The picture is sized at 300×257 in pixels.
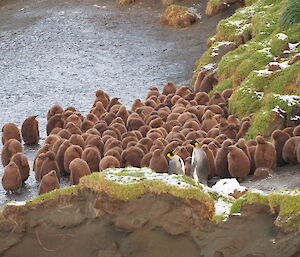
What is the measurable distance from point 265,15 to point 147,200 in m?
9.31

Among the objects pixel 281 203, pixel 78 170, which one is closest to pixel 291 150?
pixel 78 170

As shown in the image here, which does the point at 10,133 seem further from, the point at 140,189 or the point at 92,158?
the point at 140,189

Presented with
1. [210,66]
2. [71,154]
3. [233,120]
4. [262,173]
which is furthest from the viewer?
[210,66]

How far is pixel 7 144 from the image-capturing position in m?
10.7

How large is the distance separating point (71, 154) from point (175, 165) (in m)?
Answer: 1.97

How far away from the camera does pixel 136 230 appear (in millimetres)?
5953

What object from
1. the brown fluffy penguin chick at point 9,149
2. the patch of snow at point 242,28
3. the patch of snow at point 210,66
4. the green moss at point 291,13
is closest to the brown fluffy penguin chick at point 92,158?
the brown fluffy penguin chick at point 9,149

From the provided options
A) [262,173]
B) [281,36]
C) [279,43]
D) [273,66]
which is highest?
[281,36]

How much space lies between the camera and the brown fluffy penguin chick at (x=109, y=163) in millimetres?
9523

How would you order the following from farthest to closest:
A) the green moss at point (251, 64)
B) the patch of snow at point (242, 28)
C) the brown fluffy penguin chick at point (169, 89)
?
the patch of snow at point (242, 28) < the brown fluffy penguin chick at point (169, 89) < the green moss at point (251, 64)

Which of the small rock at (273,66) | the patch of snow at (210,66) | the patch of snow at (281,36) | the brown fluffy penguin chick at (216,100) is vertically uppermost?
the patch of snow at (281,36)

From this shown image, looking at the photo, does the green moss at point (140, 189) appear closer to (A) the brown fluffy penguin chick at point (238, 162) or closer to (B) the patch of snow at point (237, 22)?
(A) the brown fluffy penguin chick at point (238, 162)

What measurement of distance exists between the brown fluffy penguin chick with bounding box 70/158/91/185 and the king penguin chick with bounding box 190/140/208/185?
1605 mm

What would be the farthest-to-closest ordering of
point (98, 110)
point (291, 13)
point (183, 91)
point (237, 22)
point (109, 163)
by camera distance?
point (237, 22) → point (183, 91) → point (291, 13) → point (98, 110) → point (109, 163)
